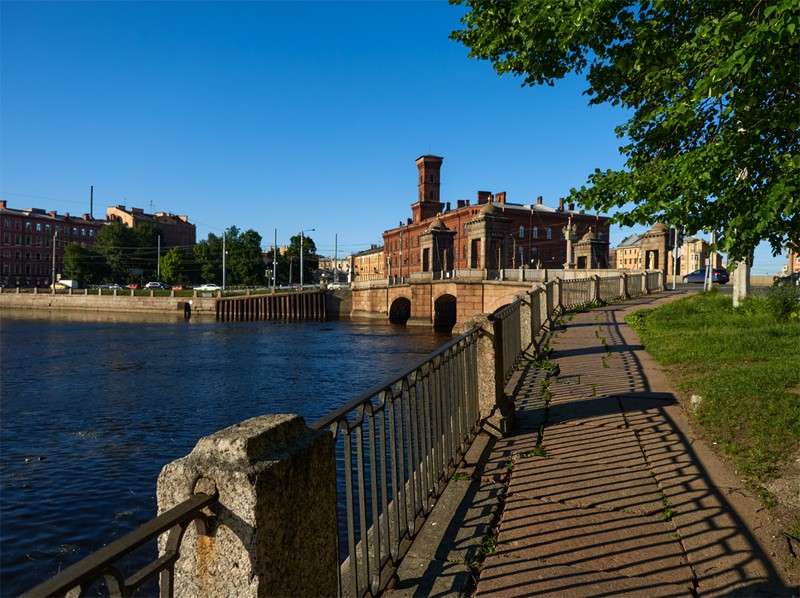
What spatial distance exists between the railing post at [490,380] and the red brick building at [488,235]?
3260 cm

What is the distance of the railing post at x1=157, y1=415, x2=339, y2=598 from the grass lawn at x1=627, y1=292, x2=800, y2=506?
3.85m

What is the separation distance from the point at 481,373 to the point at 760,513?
289 centimetres

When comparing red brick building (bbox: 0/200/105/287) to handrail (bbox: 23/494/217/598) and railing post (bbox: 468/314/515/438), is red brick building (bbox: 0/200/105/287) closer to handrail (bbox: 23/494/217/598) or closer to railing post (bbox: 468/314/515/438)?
railing post (bbox: 468/314/515/438)

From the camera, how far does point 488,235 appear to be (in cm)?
4362

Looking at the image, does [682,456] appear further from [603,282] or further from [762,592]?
[603,282]

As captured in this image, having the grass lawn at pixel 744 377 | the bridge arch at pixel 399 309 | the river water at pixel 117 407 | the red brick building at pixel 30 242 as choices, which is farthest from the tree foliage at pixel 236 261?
the grass lawn at pixel 744 377

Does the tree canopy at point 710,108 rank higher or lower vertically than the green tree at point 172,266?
lower

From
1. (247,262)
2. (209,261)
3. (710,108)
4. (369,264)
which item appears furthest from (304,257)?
(710,108)

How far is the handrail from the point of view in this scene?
1340mm

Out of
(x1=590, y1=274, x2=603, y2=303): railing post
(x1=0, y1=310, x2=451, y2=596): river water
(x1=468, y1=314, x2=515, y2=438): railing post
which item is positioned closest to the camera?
(x1=468, y1=314, x2=515, y2=438): railing post

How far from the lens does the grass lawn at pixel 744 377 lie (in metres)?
5.20

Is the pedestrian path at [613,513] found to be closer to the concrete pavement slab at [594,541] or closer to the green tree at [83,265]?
the concrete pavement slab at [594,541]

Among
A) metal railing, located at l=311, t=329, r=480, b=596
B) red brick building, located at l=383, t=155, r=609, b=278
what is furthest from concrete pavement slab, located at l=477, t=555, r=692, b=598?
red brick building, located at l=383, t=155, r=609, b=278

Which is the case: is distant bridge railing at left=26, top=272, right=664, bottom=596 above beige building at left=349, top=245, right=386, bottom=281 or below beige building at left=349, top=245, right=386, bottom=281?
below
